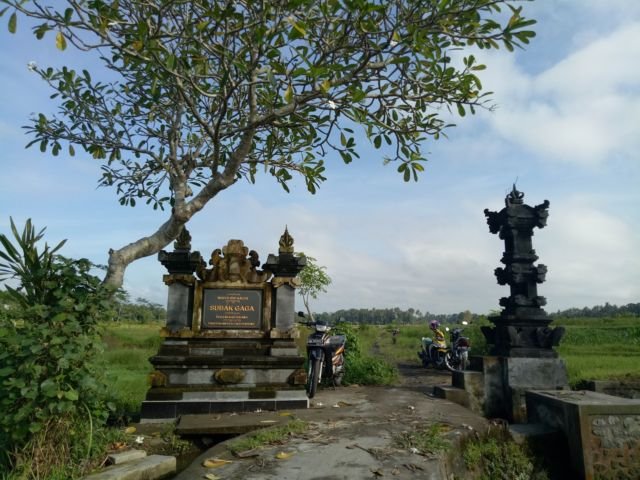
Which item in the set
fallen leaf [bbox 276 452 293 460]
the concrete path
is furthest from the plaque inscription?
fallen leaf [bbox 276 452 293 460]

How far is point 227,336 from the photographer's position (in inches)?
289

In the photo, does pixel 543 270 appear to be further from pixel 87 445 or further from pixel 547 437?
pixel 87 445

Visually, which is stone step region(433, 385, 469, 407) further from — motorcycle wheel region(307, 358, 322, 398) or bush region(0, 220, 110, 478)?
bush region(0, 220, 110, 478)

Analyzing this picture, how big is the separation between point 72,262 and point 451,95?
17.4 feet

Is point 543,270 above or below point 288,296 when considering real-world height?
above

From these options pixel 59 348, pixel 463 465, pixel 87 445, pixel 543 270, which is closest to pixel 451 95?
pixel 543 270

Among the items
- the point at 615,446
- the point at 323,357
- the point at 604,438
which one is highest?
the point at 323,357

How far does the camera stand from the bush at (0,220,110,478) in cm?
373

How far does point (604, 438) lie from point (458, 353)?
22.2 ft

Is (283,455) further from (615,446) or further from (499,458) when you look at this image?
(615,446)

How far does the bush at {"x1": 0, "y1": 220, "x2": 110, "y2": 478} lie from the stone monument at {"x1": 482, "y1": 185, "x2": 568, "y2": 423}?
634 cm

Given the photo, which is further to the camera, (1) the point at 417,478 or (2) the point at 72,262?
(2) the point at 72,262

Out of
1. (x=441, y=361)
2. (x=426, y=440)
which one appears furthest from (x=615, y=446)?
(x=441, y=361)

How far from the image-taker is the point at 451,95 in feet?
20.8
